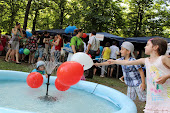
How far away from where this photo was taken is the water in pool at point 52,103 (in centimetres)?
318

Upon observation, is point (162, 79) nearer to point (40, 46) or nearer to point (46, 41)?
point (46, 41)

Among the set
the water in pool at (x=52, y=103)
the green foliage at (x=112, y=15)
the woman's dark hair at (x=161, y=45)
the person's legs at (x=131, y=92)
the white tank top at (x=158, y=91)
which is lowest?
the water in pool at (x=52, y=103)

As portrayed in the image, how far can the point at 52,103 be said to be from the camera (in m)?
3.50

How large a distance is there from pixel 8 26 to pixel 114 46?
509 inches

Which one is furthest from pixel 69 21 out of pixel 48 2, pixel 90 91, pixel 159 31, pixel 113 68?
pixel 90 91

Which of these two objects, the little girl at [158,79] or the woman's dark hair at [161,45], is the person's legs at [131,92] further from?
the woman's dark hair at [161,45]

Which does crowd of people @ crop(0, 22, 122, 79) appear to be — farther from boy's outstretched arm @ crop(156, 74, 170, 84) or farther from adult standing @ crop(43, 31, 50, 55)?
boy's outstretched arm @ crop(156, 74, 170, 84)

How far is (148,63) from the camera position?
237cm

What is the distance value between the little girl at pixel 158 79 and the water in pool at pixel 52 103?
4.43ft

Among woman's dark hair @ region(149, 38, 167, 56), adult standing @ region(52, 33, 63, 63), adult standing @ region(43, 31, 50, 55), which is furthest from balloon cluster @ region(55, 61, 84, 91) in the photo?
adult standing @ region(43, 31, 50, 55)

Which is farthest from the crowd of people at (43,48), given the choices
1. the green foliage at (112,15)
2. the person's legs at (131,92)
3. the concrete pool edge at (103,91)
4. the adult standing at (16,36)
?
the green foliage at (112,15)

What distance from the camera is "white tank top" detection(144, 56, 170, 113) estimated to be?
2166mm

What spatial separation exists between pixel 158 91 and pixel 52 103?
206 centimetres

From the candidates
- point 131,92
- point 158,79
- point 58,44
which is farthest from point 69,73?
point 58,44
